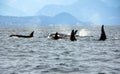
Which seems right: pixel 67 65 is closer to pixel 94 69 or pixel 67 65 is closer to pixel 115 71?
pixel 94 69

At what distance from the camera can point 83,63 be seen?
26.9 m

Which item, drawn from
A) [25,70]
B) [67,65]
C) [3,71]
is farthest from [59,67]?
[3,71]

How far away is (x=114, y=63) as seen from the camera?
26.8 m

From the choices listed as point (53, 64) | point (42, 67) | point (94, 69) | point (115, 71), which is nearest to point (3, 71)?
point (42, 67)

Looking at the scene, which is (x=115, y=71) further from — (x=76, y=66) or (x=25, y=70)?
(x=25, y=70)

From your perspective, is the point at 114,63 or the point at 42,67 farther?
the point at 114,63

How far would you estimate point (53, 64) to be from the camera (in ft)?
87.7

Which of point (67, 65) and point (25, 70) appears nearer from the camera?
point (25, 70)

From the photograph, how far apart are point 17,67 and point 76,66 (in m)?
4.74

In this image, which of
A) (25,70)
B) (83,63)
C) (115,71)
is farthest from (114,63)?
(25,70)

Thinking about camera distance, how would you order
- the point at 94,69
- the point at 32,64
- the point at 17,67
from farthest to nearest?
the point at 32,64 < the point at 17,67 < the point at 94,69

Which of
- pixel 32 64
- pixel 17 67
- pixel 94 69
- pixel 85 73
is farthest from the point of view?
pixel 32 64

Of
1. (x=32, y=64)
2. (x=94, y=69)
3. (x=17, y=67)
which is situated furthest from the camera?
(x=32, y=64)

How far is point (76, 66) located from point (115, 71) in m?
3.80
